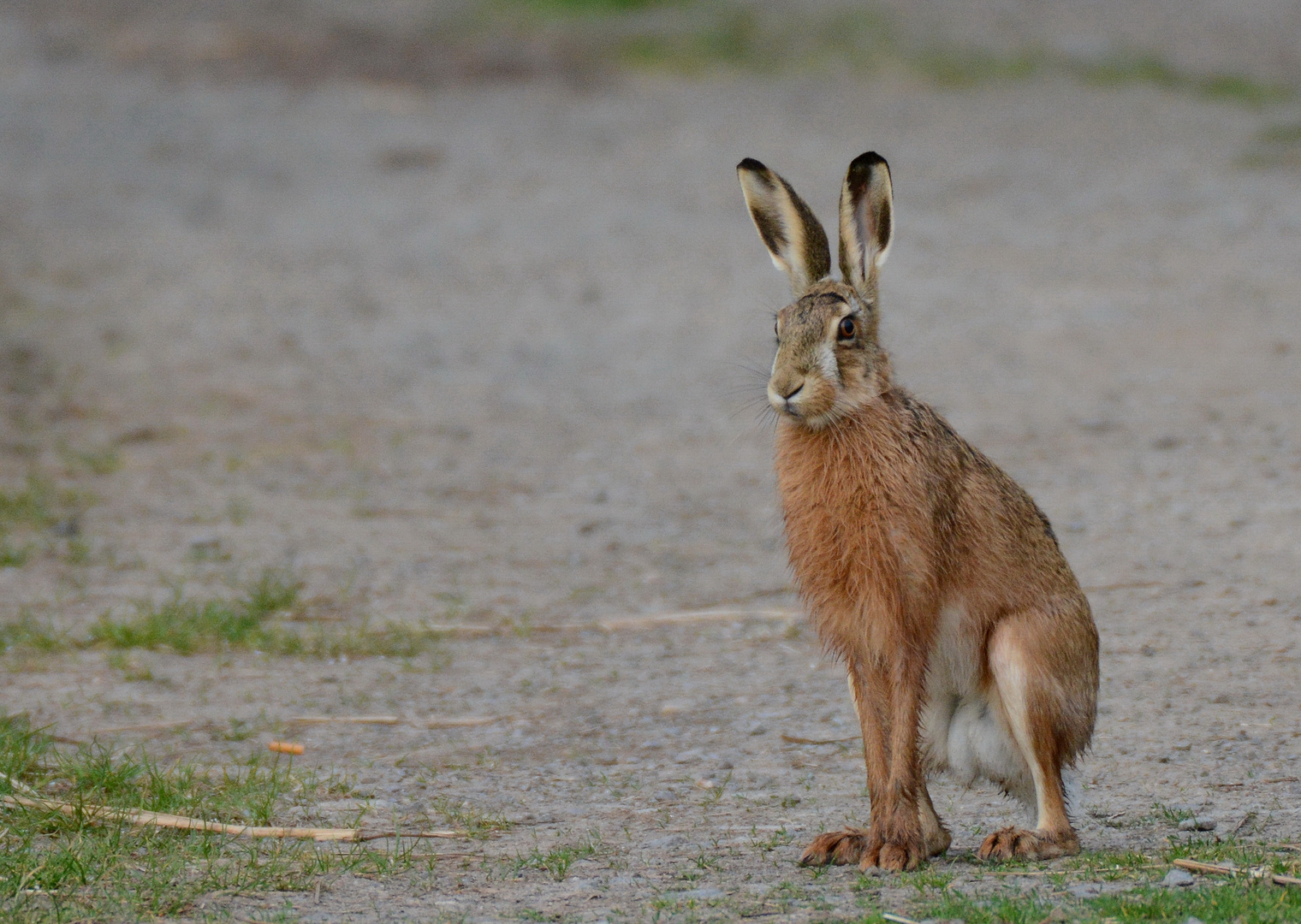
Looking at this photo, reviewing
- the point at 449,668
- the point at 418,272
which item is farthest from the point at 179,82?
the point at 449,668

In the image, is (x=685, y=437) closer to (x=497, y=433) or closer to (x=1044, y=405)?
(x=497, y=433)

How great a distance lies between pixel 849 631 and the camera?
4.06 m

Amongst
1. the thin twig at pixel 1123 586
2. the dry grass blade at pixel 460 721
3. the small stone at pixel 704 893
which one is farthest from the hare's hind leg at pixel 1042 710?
the thin twig at pixel 1123 586

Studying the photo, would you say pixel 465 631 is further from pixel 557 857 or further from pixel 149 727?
pixel 557 857

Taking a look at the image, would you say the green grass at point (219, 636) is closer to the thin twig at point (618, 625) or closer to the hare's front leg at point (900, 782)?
the thin twig at point (618, 625)

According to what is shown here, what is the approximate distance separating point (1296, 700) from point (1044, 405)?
418 cm

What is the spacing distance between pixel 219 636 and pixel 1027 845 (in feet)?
11.7

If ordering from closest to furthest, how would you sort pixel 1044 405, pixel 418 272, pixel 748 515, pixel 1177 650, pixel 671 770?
pixel 671 770 → pixel 1177 650 → pixel 748 515 → pixel 1044 405 → pixel 418 272

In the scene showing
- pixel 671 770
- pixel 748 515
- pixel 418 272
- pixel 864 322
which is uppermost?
pixel 418 272

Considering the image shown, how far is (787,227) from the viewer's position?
4391 mm

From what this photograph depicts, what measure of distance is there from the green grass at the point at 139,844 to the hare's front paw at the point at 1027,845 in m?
1.43

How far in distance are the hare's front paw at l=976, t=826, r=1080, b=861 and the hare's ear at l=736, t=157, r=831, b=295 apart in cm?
149

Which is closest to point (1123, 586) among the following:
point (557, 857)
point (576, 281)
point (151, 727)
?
point (557, 857)

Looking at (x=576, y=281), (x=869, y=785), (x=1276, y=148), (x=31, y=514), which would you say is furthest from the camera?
(x=1276, y=148)
